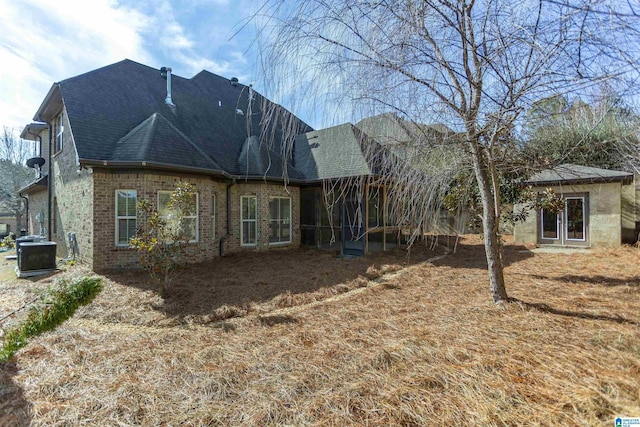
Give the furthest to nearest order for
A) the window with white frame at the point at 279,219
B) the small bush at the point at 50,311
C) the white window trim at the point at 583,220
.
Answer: the window with white frame at the point at 279,219
the white window trim at the point at 583,220
the small bush at the point at 50,311

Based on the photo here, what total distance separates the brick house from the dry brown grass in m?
3.09

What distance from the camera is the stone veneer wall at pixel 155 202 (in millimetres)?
8297

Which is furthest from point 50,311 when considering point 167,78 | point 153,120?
point 167,78

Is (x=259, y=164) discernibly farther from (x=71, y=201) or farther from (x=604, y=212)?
(x=604, y=212)

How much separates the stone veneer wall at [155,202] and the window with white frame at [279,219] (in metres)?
0.26

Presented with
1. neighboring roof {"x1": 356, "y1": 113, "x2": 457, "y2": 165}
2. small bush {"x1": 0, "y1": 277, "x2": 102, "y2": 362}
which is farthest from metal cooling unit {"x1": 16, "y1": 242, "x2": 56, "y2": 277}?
neighboring roof {"x1": 356, "y1": 113, "x2": 457, "y2": 165}

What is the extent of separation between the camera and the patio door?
→ 11.9m

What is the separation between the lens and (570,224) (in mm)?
12203

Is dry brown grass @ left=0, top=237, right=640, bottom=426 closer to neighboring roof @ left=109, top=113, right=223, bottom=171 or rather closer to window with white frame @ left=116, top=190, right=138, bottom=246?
window with white frame @ left=116, top=190, right=138, bottom=246

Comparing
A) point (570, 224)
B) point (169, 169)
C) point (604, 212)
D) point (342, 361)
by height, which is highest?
point (169, 169)

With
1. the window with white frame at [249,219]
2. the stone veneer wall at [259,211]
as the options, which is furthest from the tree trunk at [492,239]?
the window with white frame at [249,219]

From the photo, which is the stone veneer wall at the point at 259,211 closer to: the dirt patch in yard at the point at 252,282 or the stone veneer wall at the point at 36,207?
the dirt patch in yard at the point at 252,282

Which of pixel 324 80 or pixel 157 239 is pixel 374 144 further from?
pixel 157 239

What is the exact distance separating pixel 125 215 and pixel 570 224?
16.5m
